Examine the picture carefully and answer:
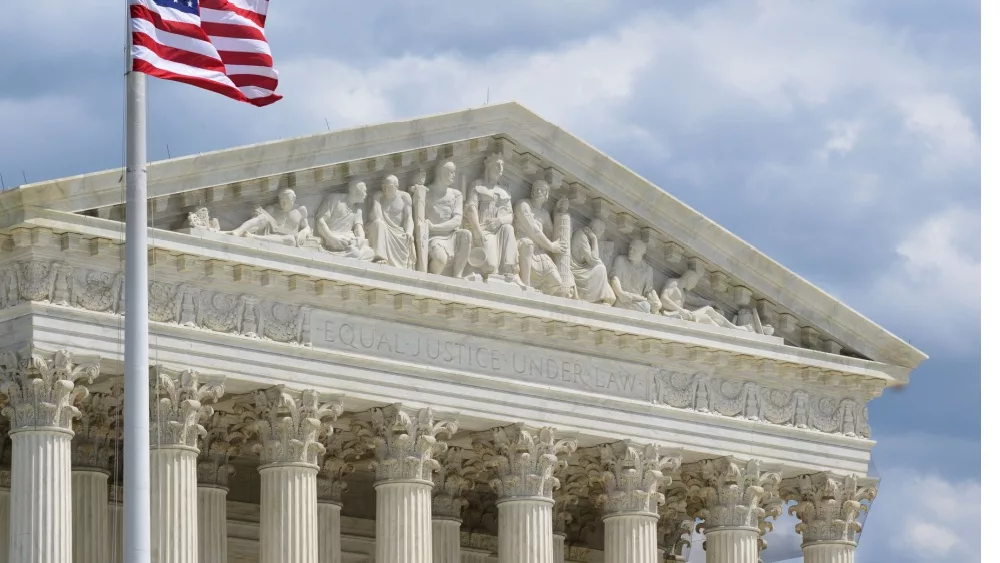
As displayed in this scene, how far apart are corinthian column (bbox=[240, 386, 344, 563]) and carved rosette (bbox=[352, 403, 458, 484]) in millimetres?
1925

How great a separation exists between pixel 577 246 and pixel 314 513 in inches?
404

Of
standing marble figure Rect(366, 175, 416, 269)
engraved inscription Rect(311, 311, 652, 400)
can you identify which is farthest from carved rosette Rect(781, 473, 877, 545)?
standing marble figure Rect(366, 175, 416, 269)

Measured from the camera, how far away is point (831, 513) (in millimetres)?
67438

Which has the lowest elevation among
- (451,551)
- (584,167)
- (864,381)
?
(451,551)

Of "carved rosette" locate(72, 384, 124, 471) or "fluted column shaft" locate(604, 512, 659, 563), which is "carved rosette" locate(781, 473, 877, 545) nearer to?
"fluted column shaft" locate(604, 512, 659, 563)

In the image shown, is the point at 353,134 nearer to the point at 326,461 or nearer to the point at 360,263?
the point at 360,263

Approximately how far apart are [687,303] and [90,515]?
16.0 m

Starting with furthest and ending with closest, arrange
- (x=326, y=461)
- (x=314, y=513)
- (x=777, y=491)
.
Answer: (x=777, y=491)
(x=326, y=461)
(x=314, y=513)

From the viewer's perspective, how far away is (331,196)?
59.8 m

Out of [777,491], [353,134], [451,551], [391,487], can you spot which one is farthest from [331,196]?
[777,491]

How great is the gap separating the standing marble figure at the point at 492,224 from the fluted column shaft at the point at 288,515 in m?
7.12

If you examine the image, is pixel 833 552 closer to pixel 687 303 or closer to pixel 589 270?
pixel 687 303

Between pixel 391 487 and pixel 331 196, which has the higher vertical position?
pixel 331 196

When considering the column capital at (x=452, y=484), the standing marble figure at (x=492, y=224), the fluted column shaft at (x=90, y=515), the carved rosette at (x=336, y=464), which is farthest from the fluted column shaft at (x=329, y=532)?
the standing marble figure at (x=492, y=224)
